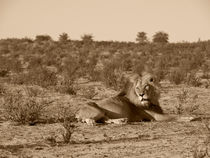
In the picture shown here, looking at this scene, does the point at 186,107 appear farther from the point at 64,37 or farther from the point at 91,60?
the point at 64,37

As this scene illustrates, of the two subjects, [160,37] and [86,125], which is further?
[160,37]

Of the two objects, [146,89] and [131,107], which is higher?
[146,89]

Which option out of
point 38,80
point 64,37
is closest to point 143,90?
point 38,80

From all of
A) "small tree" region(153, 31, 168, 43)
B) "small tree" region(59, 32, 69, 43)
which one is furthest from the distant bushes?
"small tree" region(153, 31, 168, 43)

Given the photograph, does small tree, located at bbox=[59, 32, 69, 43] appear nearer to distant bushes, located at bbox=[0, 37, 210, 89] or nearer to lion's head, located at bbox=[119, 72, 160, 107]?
distant bushes, located at bbox=[0, 37, 210, 89]

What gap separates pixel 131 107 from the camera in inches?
396

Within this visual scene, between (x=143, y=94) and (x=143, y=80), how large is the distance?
0.28 m

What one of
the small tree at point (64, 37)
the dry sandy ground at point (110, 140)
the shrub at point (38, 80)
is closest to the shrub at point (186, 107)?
the dry sandy ground at point (110, 140)

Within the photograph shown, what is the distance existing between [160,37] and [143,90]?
37.9m

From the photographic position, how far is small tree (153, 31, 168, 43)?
1854 inches

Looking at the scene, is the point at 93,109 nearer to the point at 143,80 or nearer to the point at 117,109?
the point at 117,109

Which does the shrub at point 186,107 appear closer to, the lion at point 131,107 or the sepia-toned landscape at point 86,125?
the sepia-toned landscape at point 86,125

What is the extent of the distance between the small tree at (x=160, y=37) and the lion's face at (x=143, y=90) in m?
37.2

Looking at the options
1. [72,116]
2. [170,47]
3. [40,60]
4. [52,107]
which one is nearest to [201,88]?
[52,107]
